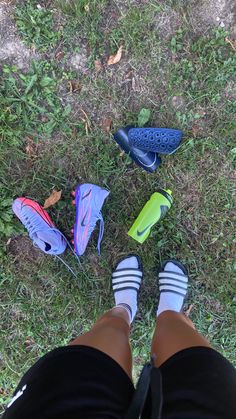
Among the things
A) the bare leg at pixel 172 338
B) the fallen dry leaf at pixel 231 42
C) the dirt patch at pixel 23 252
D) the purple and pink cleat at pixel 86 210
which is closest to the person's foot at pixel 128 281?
the purple and pink cleat at pixel 86 210

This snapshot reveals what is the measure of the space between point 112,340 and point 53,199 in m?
1.29

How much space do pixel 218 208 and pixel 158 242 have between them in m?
0.52

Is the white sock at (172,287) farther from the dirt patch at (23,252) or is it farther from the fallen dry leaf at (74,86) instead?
the fallen dry leaf at (74,86)

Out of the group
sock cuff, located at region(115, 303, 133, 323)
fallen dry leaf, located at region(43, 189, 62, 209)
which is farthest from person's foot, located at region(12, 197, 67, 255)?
sock cuff, located at region(115, 303, 133, 323)

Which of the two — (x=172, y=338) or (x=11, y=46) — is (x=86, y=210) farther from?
(x=11, y=46)

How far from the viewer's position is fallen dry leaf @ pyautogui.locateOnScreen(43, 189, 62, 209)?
10.5 ft

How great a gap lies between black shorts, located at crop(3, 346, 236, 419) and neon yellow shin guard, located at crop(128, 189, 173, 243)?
1.16m

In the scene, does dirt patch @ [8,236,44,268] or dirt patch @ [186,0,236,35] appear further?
dirt patch @ [8,236,44,268]

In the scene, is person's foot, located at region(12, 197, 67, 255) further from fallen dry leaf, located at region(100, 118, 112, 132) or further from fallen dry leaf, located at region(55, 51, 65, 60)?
fallen dry leaf, located at region(55, 51, 65, 60)

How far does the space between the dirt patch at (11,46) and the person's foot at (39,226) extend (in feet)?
3.45

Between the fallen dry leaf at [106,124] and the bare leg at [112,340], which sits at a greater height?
the fallen dry leaf at [106,124]

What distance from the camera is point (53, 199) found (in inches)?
126

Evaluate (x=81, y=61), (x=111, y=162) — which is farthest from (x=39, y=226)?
(x=81, y=61)

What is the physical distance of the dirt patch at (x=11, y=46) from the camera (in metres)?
3.13
